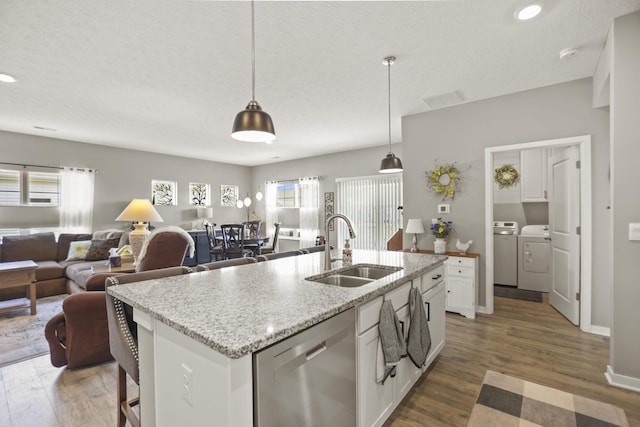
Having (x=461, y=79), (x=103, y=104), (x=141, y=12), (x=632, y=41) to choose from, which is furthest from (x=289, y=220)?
(x=632, y=41)

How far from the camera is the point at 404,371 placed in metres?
1.95

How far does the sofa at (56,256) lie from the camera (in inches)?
169

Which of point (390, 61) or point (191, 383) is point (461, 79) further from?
point (191, 383)

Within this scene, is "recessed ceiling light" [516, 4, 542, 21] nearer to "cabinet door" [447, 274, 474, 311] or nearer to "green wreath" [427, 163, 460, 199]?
"green wreath" [427, 163, 460, 199]

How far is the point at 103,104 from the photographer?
3.67 metres

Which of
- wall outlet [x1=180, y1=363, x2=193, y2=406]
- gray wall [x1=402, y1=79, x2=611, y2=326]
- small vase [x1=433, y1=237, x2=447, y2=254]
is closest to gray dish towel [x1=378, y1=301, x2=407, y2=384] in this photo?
wall outlet [x1=180, y1=363, x2=193, y2=406]

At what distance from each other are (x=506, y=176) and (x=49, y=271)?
7834 mm

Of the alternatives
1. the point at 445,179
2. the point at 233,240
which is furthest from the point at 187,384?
the point at 233,240

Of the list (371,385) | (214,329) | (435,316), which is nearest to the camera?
(214,329)

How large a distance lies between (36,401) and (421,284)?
111 inches

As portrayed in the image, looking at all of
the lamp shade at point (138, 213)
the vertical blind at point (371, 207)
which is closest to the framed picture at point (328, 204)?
the vertical blind at point (371, 207)

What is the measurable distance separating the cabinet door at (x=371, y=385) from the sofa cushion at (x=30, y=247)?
5.85 metres

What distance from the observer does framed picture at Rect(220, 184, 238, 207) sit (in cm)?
797

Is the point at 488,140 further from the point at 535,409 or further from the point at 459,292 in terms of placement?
the point at 535,409
